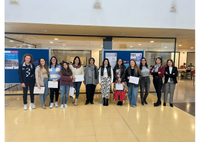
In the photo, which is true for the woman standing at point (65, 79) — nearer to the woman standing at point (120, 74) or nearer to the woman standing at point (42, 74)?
the woman standing at point (42, 74)

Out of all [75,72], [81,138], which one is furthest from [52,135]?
[75,72]

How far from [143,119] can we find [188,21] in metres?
4.27

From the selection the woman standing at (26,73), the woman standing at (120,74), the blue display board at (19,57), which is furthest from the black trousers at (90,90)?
the blue display board at (19,57)

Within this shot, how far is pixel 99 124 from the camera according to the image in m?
3.30

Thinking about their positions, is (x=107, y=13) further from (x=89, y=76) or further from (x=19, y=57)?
(x=19, y=57)

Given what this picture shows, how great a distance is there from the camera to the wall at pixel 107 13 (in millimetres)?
4324

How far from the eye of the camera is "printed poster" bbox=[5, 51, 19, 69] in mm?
4891

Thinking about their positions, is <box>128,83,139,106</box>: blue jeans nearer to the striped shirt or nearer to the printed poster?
the striped shirt

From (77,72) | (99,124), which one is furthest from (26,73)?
(99,124)

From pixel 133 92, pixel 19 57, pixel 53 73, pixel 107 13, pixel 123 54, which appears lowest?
pixel 133 92

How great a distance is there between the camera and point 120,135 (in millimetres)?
2818

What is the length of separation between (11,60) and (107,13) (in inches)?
164

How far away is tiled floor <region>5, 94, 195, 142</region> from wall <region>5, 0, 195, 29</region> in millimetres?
3120

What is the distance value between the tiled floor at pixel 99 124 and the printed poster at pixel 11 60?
1546 millimetres
